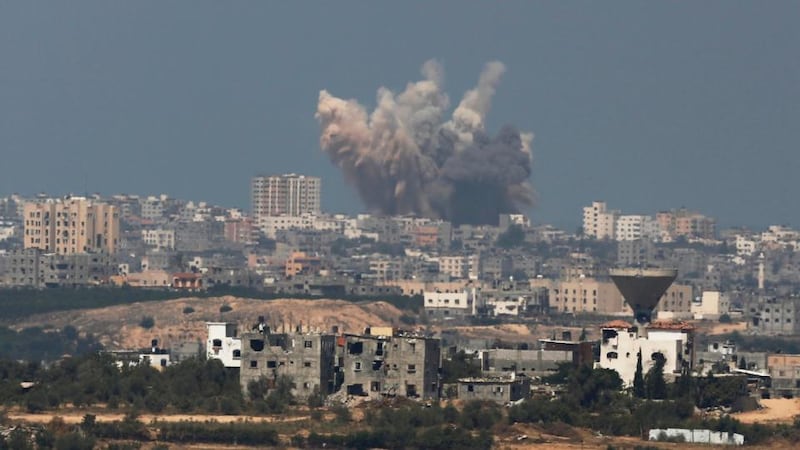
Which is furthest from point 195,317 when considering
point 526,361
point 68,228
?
point 526,361

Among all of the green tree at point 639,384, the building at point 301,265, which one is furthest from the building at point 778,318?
the green tree at point 639,384

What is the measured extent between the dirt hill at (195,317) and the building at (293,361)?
46847mm

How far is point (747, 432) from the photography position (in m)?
78.7

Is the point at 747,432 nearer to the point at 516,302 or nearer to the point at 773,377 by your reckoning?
the point at 773,377

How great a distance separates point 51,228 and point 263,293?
29.8 meters

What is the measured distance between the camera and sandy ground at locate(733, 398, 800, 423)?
83625mm

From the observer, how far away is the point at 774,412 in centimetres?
8600

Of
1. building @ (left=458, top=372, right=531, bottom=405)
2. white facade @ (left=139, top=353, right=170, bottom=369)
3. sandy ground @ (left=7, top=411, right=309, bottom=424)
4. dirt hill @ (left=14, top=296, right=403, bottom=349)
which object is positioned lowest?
sandy ground @ (left=7, top=411, right=309, bottom=424)

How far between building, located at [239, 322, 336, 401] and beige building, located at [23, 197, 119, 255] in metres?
93.8

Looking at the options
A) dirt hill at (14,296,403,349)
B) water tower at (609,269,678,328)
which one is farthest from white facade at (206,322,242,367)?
dirt hill at (14,296,403,349)

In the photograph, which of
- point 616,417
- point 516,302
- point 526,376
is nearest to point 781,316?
point 516,302

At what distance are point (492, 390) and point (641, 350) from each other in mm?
9080

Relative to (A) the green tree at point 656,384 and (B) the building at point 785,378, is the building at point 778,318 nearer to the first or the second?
(B) the building at point 785,378

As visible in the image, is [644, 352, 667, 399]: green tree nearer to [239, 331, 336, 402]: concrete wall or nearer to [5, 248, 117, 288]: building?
[239, 331, 336, 402]: concrete wall
